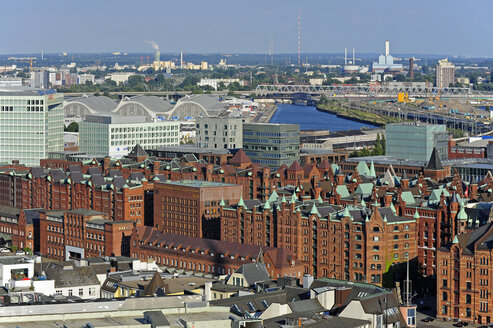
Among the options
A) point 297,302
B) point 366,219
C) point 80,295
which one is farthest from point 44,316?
point 366,219

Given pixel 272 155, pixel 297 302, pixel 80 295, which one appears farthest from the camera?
pixel 272 155

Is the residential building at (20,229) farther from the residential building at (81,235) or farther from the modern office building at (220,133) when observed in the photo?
the modern office building at (220,133)

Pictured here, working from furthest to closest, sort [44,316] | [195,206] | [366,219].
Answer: [195,206], [366,219], [44,316]

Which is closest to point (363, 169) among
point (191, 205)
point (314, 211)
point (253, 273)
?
point (191, 205)

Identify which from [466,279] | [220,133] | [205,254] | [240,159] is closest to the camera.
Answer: [466,279]

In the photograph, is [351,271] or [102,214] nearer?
[351,271]

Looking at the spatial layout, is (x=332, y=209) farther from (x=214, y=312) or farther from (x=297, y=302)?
(x=214, y=312)

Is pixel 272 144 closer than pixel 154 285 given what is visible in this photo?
No

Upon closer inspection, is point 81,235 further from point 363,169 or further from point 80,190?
point 363,169

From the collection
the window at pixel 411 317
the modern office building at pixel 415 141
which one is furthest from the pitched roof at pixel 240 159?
the window at pixel 411 317
